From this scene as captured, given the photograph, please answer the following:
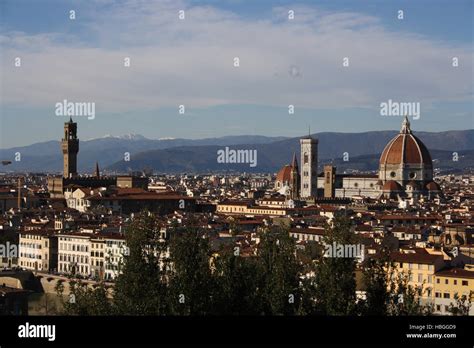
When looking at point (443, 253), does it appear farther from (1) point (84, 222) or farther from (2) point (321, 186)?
(2) point (321, 186)

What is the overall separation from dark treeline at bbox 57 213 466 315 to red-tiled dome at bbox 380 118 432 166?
184 ft

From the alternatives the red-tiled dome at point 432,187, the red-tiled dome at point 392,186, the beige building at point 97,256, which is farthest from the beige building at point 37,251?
the red-tiled dome at point 432,187

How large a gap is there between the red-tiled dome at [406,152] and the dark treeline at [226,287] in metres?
56.1

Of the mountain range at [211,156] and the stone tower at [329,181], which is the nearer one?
the stone tower at [329,181]

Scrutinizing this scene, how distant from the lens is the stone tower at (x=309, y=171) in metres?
67.7

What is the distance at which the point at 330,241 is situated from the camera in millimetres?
12914

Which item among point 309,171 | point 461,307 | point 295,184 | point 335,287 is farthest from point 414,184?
point 335,287

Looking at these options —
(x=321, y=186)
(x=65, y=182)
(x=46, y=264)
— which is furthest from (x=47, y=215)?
(x=321, y=186)

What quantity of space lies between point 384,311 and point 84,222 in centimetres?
2767

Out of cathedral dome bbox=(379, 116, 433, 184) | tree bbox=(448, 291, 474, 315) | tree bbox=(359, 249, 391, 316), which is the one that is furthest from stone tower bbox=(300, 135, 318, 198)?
tree bbox=(359, 249, 391, 316)

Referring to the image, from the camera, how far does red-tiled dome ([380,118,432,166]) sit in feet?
225

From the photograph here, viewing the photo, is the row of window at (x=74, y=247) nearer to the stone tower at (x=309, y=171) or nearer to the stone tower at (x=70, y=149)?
the stone tower at (x=70, y=149)

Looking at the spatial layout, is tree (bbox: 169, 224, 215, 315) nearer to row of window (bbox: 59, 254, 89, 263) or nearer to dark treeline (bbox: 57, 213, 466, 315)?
dark treeline (bbox: 57, 213, 466, 315)

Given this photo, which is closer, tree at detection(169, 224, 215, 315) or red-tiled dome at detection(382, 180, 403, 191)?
tree at detection(169, 224, 215, 315)
